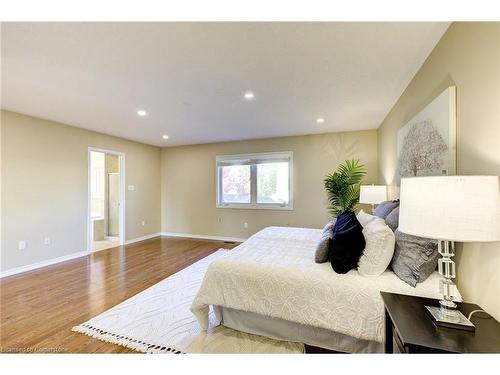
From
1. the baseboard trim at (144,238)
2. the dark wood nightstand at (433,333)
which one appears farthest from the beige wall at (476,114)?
the baseboard trim at (144,238)

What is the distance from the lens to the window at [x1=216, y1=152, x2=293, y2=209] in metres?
4.95

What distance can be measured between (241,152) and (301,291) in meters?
4.08

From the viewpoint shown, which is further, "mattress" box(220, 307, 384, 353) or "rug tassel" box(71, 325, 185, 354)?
"rug tassel" box(71, 325, 185, 354)

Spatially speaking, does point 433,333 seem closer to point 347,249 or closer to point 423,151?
point 347,249

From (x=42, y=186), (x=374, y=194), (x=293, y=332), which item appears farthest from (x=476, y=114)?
(x=42, y=186)

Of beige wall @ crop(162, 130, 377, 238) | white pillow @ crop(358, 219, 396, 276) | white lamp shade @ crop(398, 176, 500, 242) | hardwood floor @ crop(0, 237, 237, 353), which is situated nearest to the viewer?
white lamp shade @ crop(398, 176, 500, 242)

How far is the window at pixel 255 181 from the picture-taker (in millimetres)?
4949

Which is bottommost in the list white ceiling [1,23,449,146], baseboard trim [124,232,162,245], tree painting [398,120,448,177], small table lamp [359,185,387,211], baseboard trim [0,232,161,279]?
baseboard trim [124,232,162,245]

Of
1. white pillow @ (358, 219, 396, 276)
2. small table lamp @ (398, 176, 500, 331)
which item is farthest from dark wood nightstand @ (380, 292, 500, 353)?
white pillow @ (358, 219, 396, 276)

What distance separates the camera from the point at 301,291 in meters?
1.57

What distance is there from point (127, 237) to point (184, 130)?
2930 millimetres

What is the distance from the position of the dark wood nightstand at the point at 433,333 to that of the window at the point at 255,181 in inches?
147

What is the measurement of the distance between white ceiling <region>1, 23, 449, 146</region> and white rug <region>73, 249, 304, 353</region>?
2395 mm

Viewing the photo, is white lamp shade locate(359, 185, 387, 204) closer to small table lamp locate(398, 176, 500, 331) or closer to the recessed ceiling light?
the recessed ceiling light
